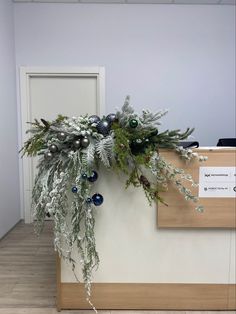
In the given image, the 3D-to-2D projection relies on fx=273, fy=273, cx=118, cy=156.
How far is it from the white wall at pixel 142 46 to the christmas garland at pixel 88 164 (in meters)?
1.97

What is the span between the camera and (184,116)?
3.59 m

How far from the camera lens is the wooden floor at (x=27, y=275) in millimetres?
1866

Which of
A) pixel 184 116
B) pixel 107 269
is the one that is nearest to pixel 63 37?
pixel 184 116

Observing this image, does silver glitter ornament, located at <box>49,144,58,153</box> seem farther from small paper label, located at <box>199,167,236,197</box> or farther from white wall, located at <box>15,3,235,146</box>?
white wall, located at <box>15,3,235,146</box>

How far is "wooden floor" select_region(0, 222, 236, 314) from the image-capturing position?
1866mm

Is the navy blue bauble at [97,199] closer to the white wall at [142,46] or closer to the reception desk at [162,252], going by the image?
the reception desk at [162,252]

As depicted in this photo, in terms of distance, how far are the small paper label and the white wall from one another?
2.03 metres

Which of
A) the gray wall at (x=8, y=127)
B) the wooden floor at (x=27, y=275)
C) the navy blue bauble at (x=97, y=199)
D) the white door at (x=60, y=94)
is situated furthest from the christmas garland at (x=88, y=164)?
A: the white door at (x=60, y=94)

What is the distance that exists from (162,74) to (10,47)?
75.4 inches

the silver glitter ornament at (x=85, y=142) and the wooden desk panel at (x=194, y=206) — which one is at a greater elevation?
the silver glitter ornament at (x=85, y=142)

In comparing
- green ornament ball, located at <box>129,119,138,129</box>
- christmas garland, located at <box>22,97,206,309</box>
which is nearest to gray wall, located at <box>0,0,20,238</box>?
christmas garland, located at <box>22,97,206,309</box>

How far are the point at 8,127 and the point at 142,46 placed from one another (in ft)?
6.37

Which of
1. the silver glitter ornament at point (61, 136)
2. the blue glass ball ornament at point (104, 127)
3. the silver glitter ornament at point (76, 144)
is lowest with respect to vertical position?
the silver glitter ornament at point (76, 144)

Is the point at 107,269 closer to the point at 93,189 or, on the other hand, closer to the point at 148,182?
the point at 93,189
